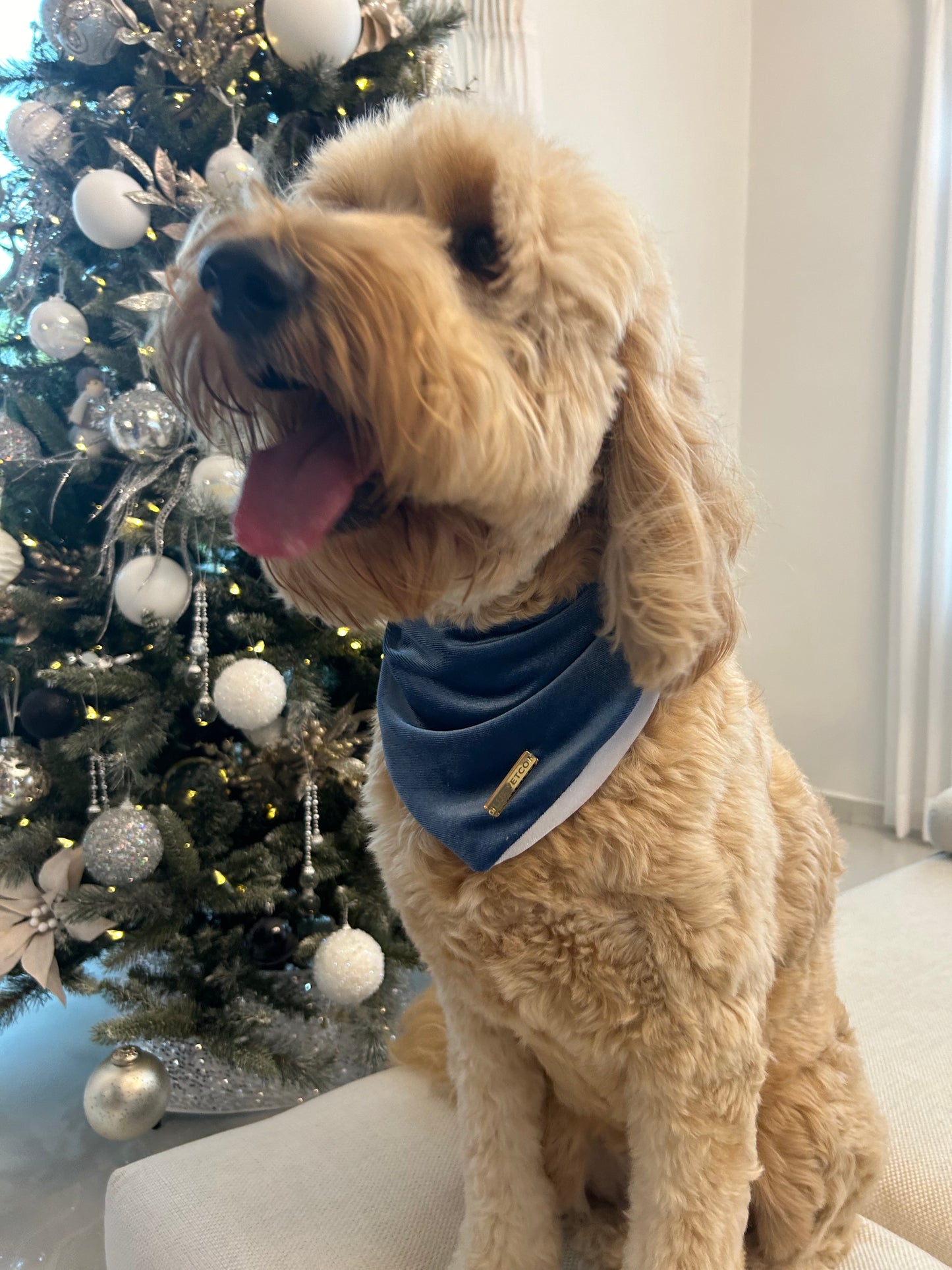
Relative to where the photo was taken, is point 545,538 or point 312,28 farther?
point 312,28

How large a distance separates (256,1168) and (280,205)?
117cm

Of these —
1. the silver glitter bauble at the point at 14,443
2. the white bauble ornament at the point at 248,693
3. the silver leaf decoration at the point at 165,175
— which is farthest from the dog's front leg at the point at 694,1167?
the silver leaf decoration at the point at 165,175

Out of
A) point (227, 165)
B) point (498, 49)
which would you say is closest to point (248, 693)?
point (227, 165)

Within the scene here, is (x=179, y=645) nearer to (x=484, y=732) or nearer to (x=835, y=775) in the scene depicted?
(x=484, y=732)

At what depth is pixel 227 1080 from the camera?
1.95m

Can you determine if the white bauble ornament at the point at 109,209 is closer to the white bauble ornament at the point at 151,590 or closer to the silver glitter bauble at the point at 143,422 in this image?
the silver glitter bauble at the point at 143,422

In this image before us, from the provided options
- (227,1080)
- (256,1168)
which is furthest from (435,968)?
(227,1080)

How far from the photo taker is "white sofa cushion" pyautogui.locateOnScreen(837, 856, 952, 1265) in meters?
1.15

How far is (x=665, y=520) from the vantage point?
0.82 m

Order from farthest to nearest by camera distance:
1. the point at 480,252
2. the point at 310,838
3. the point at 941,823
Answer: the point at 941,823
the point at 310,838
the point at 480,252

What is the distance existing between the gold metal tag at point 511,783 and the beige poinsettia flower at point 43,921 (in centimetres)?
121

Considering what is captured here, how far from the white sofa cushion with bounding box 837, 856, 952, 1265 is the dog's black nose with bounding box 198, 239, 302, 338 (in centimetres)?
133

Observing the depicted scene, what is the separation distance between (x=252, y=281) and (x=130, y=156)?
133 cm

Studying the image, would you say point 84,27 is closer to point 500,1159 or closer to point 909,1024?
point 500,1159
